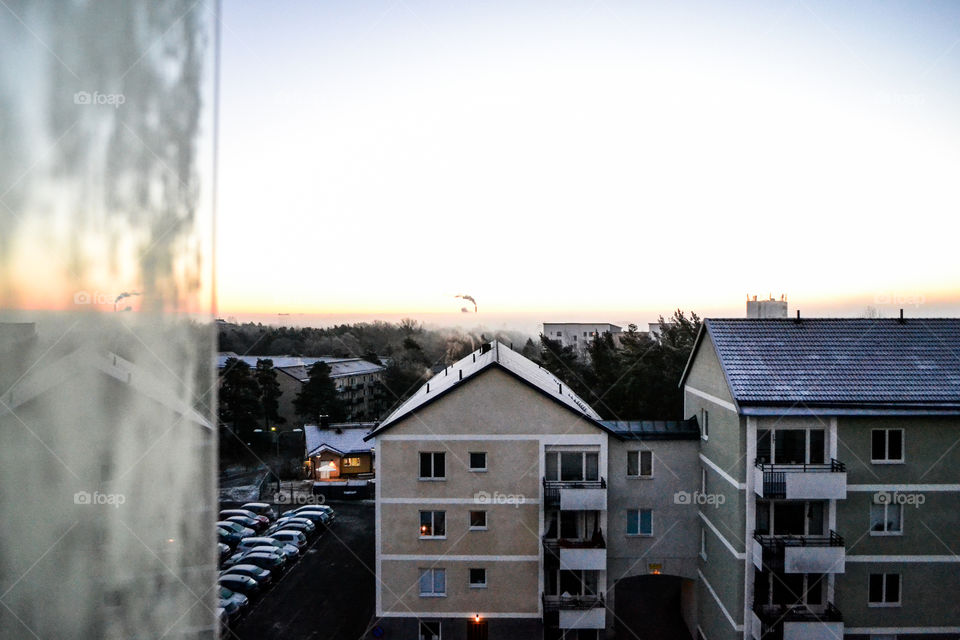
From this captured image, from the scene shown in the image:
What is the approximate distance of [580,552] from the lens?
963cm

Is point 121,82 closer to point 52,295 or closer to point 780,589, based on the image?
point 52,295

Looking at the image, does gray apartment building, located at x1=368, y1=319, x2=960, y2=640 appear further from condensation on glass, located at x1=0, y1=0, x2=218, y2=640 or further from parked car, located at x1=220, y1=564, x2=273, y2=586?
condensation on glass, located at x1=0, y1=0, x2=218, y2=640

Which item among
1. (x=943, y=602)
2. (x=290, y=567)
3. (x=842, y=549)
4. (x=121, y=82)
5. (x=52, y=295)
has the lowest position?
(x=290, y=567)

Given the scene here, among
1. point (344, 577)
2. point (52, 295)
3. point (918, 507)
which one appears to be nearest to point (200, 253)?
point (52, 295)

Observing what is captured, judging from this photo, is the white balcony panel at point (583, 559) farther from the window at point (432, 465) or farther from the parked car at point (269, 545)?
the parked car at point (269, 545)

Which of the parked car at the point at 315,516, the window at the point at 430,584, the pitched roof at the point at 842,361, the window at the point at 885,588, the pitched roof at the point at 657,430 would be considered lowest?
the parked car at the point at 315,516

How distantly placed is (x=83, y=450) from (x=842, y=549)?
1021cm

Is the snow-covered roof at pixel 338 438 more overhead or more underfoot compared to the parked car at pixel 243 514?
more overhead

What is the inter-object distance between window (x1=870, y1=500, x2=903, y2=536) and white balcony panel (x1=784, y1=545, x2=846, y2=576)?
30.6 inches

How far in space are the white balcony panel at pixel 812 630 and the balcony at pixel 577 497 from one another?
309 centimetres

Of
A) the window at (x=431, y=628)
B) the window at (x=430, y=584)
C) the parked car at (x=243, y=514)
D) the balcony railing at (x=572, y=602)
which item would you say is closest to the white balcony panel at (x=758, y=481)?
the balcony railing at (x=572, y=602)

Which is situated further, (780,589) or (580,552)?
(580,552)

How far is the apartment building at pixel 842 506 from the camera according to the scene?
28.3 feet

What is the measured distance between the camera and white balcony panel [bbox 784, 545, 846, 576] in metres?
8.52
